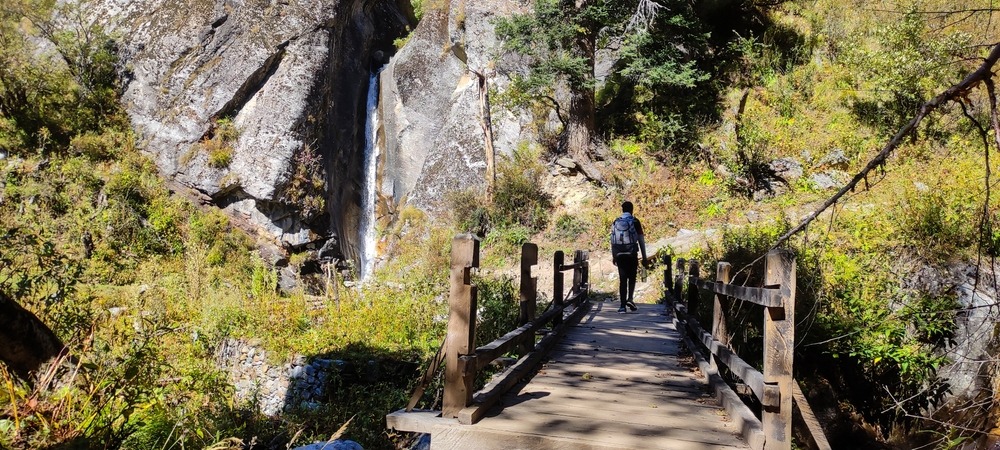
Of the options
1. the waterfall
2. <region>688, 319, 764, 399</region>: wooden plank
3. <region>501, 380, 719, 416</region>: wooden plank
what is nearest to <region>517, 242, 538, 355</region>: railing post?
<region>501, 380, 719, 416</region>: wooden plank

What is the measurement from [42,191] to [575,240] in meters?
14.0

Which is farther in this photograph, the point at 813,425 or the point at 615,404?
the point at 615,404

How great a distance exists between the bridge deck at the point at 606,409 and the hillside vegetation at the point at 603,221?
1.57m

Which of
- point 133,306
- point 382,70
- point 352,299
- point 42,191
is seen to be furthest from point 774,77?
point 42,191

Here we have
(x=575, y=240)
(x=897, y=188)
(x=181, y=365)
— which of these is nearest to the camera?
(x=181, y=365)

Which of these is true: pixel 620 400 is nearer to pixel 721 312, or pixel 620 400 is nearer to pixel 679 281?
pixel 721 312

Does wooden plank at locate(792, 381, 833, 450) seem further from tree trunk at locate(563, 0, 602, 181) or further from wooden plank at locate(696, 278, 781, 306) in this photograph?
tree trunk at locate(563, 0, 602, 181)

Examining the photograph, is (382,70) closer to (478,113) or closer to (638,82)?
(478,113)

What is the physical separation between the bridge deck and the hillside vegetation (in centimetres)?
157

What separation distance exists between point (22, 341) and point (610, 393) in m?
4.17

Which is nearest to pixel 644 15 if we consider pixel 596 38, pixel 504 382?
pixel 596 38

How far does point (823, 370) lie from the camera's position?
6805 mm

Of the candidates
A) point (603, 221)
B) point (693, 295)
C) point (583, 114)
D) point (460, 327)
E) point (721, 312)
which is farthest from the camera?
point (583, 114)

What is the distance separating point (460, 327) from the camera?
11.7 feet
